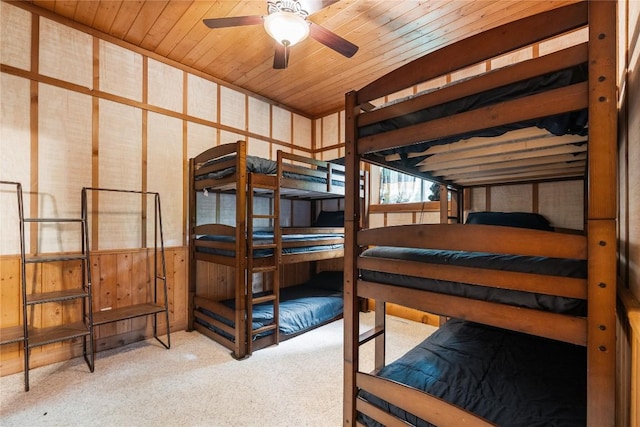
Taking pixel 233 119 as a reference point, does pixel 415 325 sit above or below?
below

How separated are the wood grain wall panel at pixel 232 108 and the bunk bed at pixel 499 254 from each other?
8.81ft

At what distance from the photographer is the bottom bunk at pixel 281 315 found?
2.90m

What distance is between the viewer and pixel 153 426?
5.80 ft

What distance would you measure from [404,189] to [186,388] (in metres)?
3.22

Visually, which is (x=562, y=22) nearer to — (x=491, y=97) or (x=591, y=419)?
(x=491, y=97)

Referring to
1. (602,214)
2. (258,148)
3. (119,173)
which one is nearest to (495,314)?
(602,214)

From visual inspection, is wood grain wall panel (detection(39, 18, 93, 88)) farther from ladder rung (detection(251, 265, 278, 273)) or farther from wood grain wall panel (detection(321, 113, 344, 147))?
wood grain wall panel (detection(321, 113, 344, 147))

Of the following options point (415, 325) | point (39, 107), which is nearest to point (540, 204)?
point (415, 325)

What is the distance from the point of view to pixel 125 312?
271 cm

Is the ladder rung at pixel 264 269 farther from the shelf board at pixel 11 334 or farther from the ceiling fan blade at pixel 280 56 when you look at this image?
the ceiling fan blade at pixel 280 56

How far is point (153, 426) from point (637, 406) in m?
2.24

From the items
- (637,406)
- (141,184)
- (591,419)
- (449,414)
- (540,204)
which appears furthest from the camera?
(141,184)

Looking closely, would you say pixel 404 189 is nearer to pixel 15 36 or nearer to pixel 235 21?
pixel 235 21

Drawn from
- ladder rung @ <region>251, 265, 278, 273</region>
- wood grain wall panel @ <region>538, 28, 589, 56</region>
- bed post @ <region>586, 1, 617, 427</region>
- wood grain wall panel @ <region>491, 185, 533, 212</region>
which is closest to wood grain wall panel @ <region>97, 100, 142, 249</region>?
ladder rung @ <region>251, 265, 278, 273</region>
